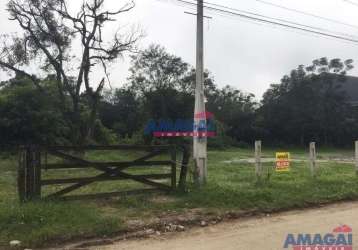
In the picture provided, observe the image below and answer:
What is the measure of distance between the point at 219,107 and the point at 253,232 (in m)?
58.0

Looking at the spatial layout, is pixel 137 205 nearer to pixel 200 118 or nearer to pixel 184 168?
pixel 184 168

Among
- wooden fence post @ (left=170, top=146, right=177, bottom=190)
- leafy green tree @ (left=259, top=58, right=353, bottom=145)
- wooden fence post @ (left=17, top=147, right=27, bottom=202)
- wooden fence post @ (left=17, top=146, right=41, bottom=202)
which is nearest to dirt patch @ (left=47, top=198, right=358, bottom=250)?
wooden fence post @ (left=170, top=146, right=177, bottom=190)

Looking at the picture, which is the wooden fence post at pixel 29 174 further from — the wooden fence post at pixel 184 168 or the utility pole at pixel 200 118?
the utility pole at pixel 200 118

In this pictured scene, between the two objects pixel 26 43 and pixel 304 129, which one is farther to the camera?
pixel 304 129

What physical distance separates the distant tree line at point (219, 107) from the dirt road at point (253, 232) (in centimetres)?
2359

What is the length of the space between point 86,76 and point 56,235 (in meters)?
23.6

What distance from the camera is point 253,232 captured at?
27.7 ft

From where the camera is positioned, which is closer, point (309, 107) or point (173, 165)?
point (173, 165)

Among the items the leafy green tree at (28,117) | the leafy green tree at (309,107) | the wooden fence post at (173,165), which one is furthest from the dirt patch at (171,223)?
the leafy green tree at (309,107)

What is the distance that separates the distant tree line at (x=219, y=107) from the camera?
34156 millimetres

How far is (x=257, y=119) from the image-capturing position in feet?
215

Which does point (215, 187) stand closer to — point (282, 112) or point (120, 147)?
point (120, 147)

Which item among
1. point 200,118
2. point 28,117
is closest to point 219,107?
point 28,117

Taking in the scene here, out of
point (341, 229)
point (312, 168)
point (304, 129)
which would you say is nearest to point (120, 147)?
point (341, 229)
